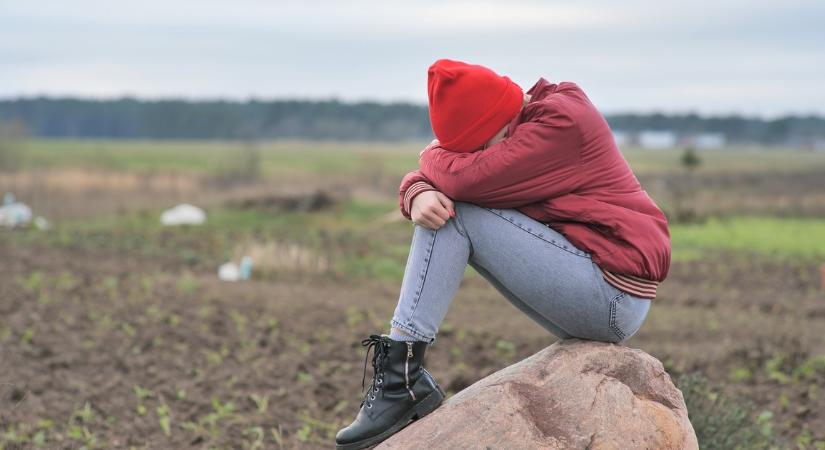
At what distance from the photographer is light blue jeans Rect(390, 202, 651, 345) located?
3.62 m

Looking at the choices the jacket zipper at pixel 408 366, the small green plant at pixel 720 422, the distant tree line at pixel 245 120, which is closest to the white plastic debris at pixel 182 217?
the small green plant at pixel 720 422

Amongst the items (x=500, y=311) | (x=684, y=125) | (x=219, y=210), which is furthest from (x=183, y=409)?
(x=684, y=125)

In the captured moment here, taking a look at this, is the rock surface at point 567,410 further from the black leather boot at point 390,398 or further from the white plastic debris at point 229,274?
the white plastic debris at point 229,274

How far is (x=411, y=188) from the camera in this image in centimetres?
380

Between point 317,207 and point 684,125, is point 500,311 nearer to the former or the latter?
point 317,207

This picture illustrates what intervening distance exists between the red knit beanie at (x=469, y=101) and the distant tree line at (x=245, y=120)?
321 ft

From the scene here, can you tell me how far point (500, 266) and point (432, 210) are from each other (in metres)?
0.37

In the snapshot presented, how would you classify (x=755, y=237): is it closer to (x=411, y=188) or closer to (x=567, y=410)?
(x=567, y=410)

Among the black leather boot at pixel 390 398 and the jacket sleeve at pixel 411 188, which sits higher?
the jacket sleeve at pixel 411 188

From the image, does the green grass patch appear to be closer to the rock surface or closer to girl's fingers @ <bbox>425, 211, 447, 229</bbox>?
the rock surface

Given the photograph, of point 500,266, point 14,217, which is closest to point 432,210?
point 500,266

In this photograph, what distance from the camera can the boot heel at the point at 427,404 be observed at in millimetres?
3854

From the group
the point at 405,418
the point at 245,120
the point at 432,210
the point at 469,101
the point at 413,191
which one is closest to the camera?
the point at 432,210

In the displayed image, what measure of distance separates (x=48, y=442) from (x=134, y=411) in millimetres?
765
